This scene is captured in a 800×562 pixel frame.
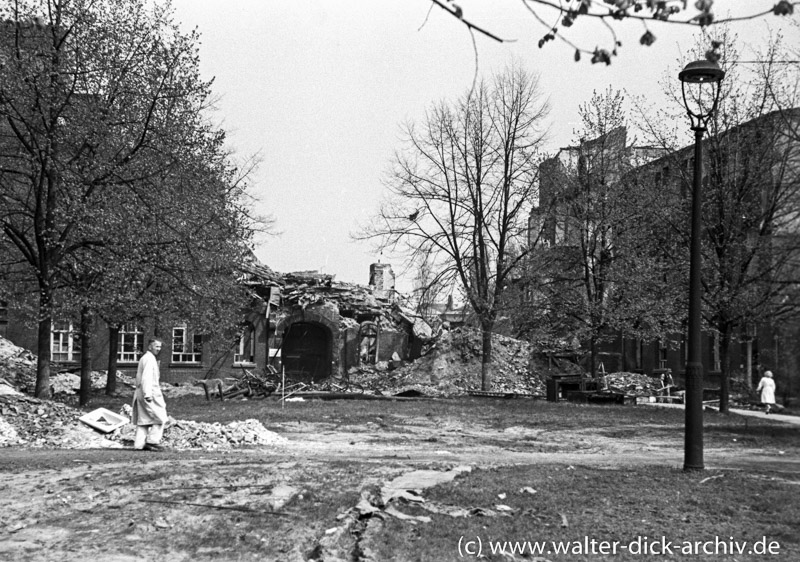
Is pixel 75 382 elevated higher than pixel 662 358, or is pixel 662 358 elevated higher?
pixel 662 358

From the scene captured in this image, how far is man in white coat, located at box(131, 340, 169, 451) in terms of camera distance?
12.9 m

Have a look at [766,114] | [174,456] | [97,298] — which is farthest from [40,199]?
[766,114]

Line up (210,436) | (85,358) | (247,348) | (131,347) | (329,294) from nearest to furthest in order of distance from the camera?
(210,436) < (85,358) < (131,347) < (247,348) < (329,294)

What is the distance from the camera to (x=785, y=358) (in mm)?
5773

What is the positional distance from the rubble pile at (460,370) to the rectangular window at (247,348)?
229 inches

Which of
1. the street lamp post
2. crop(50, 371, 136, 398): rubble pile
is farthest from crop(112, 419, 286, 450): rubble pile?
crop(50, 371, 136, 398): rubble pile

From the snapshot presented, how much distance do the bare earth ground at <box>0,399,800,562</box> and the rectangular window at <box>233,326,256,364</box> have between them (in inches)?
956

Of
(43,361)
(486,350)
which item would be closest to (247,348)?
(486,350)

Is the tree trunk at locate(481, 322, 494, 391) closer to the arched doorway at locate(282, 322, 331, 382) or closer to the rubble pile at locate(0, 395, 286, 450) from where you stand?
the arched doorway at locate(282, 322, 331, 382)

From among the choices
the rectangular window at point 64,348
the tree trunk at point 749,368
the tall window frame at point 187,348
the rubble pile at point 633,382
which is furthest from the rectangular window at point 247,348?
the tree trunk at point 749,368

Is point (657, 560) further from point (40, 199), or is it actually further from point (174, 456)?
point (40, 199)

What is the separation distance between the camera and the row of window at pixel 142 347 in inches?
1513

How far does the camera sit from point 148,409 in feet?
42.5

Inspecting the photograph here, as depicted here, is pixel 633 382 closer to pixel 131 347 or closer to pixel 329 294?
pixel 329 294
